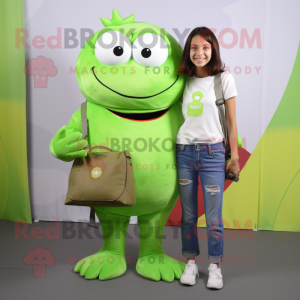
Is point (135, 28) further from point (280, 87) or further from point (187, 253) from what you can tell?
point (280, 87)

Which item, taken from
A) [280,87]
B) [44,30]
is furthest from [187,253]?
[44,30]

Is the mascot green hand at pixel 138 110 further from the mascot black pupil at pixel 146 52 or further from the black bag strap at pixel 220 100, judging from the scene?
the black bag strap at pixel 220 100

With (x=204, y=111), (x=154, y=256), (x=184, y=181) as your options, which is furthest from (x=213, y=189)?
(x=154, y=256)

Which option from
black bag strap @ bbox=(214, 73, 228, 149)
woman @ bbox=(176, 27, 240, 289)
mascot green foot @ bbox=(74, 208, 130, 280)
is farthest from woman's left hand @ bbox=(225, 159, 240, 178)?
mascot green foot @ bbox=(74, 208, 130, 280)

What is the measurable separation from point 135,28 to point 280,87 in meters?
1.51

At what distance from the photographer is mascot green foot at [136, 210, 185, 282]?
76.2 inches

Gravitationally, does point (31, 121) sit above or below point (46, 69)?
below

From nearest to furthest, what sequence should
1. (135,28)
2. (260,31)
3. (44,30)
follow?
1. (135,28)
2. (260,31)
3. (44,30)

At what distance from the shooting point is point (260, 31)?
273 cm

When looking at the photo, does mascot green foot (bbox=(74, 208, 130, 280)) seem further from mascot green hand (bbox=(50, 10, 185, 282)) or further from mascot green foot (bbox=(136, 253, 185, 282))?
mascot green foot (bbox=(136, 253, 185, 282))

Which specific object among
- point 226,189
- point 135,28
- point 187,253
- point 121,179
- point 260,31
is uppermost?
point 260,31

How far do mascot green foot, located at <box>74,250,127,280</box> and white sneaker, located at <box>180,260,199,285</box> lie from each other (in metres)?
→ 0.36

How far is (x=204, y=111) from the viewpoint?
175cm

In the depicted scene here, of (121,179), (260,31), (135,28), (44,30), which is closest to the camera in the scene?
(121,179)
